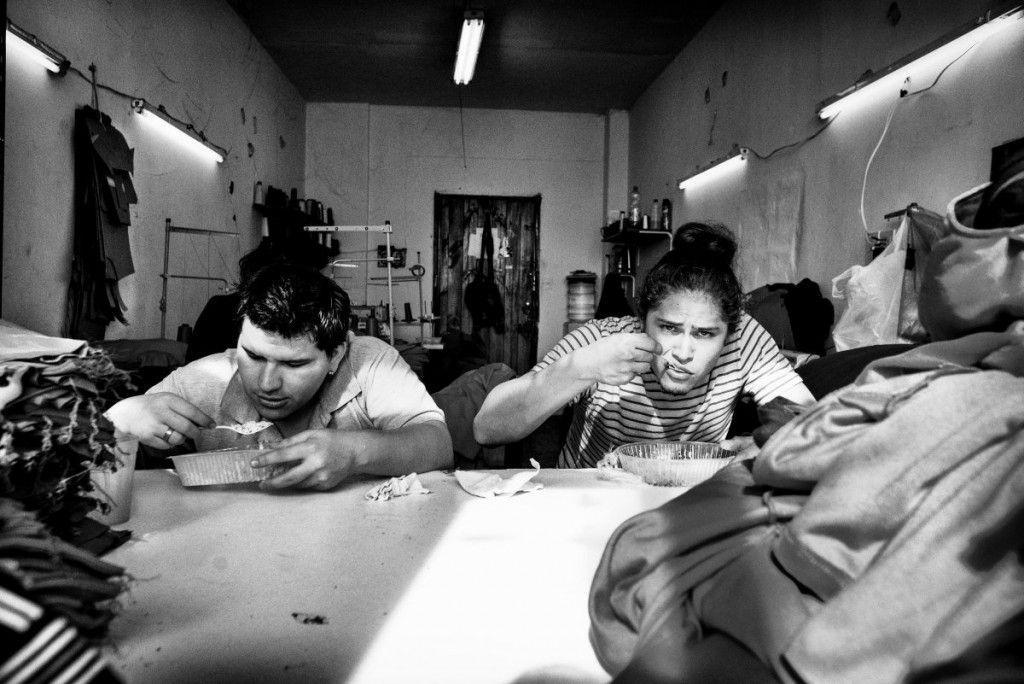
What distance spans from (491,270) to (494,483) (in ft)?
23.4

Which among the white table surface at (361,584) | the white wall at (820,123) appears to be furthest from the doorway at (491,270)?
the white table surface at (361,584)

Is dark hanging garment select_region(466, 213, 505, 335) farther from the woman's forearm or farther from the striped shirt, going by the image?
the woman's forearm

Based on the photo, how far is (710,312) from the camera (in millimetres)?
1896

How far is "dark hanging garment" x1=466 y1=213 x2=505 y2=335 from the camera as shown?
838 cm

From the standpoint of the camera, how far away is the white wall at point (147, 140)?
317 cm

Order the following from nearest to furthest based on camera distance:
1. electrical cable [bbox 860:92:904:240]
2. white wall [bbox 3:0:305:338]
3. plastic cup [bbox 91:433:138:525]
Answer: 1. plastic cup [bbox 91:433:138:525]
2. white wall [bbox 3:0:305:338]
3. electrical cable [bbox 860:92:904:240]

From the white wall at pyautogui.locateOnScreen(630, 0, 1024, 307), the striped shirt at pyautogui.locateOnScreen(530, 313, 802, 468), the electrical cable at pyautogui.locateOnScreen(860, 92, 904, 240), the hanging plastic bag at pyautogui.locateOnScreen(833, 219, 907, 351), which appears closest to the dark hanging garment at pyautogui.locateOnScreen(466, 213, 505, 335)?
the white wall at pyautogui.locateOnScreen(630, 0, 1024, 307)

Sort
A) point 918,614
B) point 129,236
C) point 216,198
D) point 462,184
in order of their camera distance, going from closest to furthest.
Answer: point 918,614 < point 129,236 < point 216,198 < point 462,184

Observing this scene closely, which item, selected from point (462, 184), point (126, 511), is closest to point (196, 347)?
point (126, 511)

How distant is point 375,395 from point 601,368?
0.67m

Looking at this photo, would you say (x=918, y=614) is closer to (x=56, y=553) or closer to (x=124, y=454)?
(x=56, y=553)

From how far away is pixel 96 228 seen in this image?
3.54m

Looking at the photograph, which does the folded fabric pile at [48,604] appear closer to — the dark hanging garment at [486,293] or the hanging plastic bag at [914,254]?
the hanging plastic bag at [914,254]

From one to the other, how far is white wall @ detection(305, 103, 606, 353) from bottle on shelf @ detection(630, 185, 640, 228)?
2.60 ft
